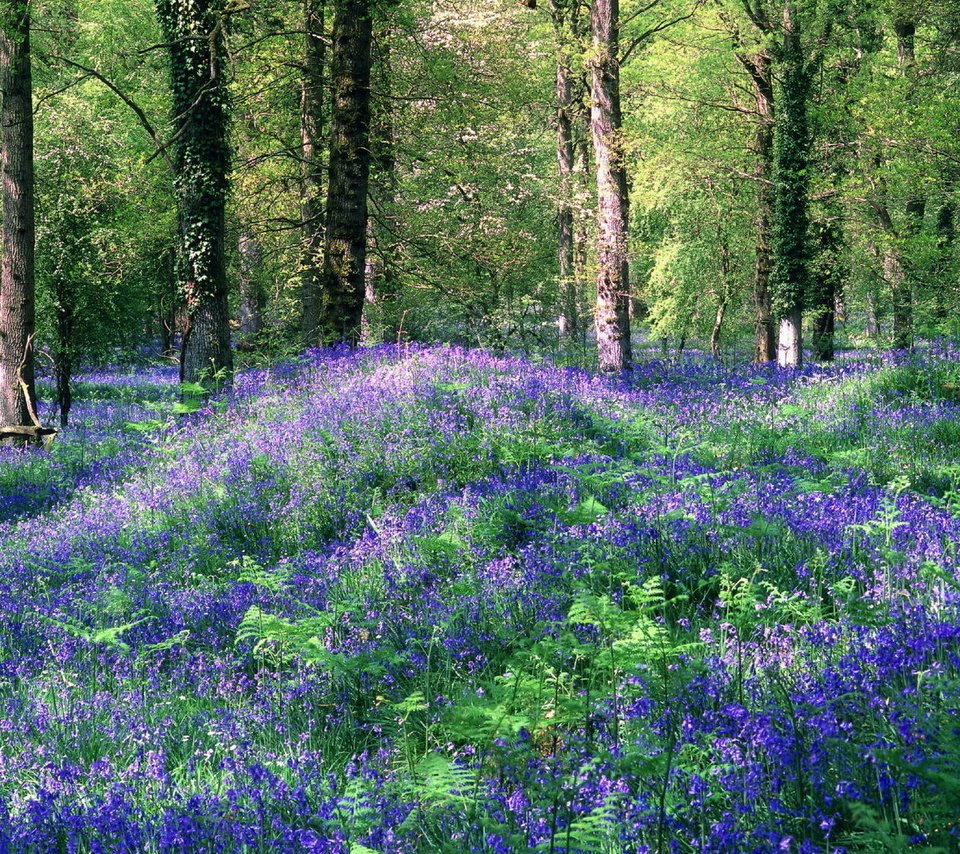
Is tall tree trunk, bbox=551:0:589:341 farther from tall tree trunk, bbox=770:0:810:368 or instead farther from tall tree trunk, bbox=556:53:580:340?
tall tree trunk, bbox=770:0:810:368

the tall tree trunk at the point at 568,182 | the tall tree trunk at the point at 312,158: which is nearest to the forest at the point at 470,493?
the tall tree trunk at the point at 312,158

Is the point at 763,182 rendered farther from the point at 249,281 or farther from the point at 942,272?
the point at 249,281

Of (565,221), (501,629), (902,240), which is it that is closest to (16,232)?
(501,629)

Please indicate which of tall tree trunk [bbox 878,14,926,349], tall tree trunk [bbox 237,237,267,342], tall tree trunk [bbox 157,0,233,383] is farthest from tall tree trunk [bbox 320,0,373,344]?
tall tree trunk [bbox 878,14,926,349]

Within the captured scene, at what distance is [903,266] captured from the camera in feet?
69.8

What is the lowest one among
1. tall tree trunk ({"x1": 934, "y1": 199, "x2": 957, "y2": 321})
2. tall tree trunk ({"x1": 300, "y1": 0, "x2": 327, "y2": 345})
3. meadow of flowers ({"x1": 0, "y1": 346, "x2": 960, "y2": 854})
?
meadow of flowers ({"x1": 0, "y1": 346, "x2": 960, "y2": 854})

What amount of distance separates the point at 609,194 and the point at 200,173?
20.3 ft

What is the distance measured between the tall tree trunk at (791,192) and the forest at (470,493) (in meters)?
0.09

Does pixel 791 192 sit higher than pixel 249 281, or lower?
higher

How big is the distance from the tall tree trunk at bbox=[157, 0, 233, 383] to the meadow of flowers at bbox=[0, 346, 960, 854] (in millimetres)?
3466

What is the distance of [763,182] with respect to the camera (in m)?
21.0

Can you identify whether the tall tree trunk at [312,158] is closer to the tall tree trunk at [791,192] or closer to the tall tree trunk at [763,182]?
the tall tree trunk at [763,182]

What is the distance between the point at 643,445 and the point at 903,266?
1705cm

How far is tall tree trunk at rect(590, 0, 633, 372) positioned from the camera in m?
13.2
